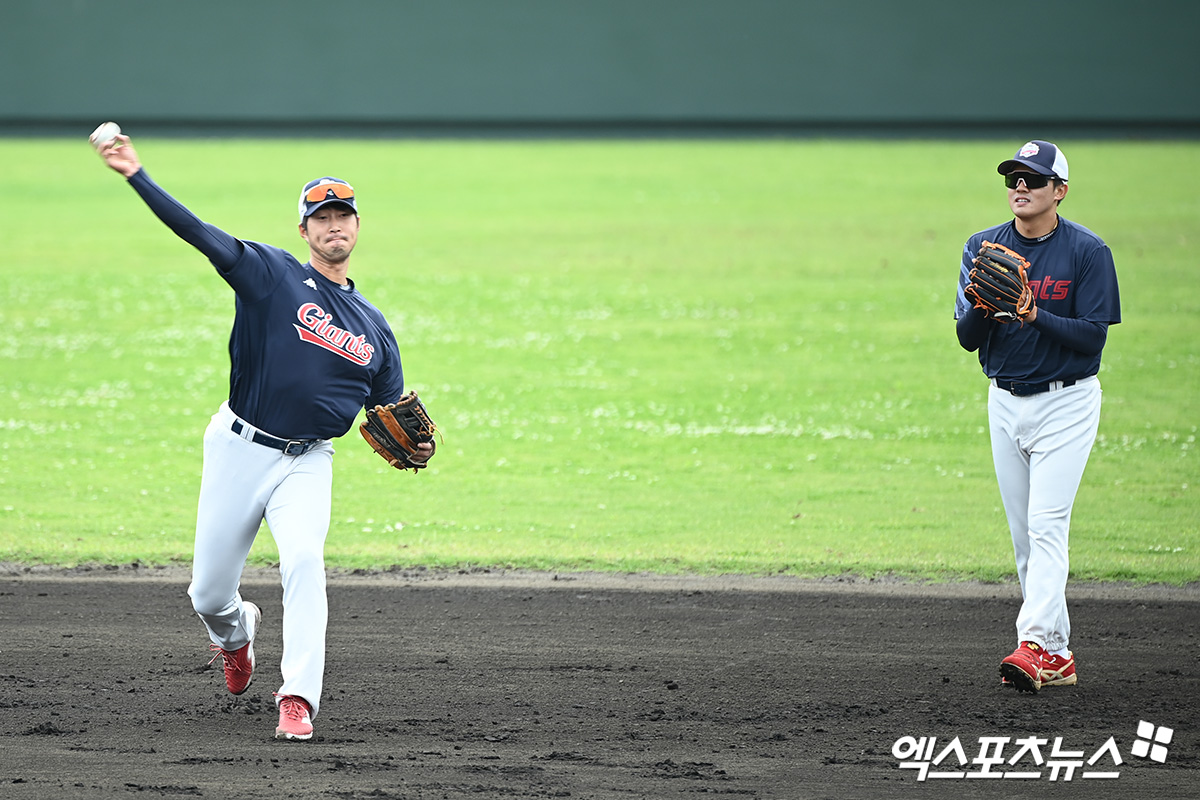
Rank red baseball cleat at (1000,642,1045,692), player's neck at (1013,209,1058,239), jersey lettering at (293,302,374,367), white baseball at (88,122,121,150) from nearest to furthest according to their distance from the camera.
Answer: white baseball at (88,122,121,150) → jersey lettering at (293,302,374,367) → red baseball cleat at (1000,642,1045,692) → player's neck at (1013,209,1058,239)

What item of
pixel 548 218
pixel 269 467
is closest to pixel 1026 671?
pixel 269 467

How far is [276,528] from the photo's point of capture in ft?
16.9

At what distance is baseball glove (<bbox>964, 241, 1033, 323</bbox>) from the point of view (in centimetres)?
551

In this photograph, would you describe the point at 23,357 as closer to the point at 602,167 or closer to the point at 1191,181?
the point at 602,167

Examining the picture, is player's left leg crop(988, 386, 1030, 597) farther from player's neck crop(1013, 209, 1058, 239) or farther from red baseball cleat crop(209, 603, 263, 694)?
red baseball cleat crop(209, 603, 263, 694)

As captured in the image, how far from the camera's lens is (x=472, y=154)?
3375 centimetres

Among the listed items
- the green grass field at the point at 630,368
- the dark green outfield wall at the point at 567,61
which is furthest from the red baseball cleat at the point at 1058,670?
the dark green outfield wall at the point at 567,61

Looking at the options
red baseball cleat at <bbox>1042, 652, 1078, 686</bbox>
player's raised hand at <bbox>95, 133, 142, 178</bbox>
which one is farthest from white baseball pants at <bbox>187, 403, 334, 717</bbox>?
red baseball cleat at <bbox>1042, 652, 1078, 686</bbox>

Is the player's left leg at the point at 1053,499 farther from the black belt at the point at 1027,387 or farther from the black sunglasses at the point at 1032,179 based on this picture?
the black sunglasses at the point at 1032,179

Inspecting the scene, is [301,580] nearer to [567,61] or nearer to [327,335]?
[327,335]

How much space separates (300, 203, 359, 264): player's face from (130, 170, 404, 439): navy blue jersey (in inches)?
5.2

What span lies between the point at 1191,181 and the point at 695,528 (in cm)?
2269

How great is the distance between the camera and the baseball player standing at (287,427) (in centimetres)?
507

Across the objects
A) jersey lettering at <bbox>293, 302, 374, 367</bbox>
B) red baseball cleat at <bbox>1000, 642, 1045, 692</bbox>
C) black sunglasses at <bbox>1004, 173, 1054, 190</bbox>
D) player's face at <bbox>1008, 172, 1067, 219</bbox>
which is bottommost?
red baseball cleat at <bbox>1000, 642, 1045, 692</bbox>
